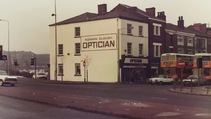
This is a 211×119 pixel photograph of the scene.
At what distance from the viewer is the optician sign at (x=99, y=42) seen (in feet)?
188

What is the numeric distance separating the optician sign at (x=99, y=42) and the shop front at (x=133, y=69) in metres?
2.83

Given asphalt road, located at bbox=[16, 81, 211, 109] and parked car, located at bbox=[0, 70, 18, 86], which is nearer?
asphalt road, located at bbox=[16, 81, 211, 109]

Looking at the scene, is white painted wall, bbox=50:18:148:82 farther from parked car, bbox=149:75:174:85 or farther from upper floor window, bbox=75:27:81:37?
parked car, bbox=149:75:174:85

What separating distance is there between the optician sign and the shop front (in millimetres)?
2832

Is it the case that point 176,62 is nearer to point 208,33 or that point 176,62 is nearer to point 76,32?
point 76,32

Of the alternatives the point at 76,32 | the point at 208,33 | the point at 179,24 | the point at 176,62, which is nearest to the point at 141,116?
the point at 176,62

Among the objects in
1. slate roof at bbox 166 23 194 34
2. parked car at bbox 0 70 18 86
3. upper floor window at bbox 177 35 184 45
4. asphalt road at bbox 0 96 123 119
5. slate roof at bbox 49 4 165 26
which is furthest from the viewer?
upper floor window at bbox 177 35 184 45

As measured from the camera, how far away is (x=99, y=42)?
5894 centimetres

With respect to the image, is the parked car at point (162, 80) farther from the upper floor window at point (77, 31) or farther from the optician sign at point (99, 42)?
the upper floor window at point (77, 31)

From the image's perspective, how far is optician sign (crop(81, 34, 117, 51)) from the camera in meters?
57.2

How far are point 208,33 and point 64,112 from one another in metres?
72.0

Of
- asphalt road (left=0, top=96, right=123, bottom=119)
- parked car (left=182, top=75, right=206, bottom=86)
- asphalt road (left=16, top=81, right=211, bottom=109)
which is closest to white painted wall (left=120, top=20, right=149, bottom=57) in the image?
parked car (left=182, top=75, right=206, bottom=86)

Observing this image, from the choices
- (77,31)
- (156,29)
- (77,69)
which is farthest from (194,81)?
(77,31)

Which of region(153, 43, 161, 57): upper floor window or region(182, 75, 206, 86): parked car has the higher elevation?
region(153, 43, 161, 57): upper floor window
